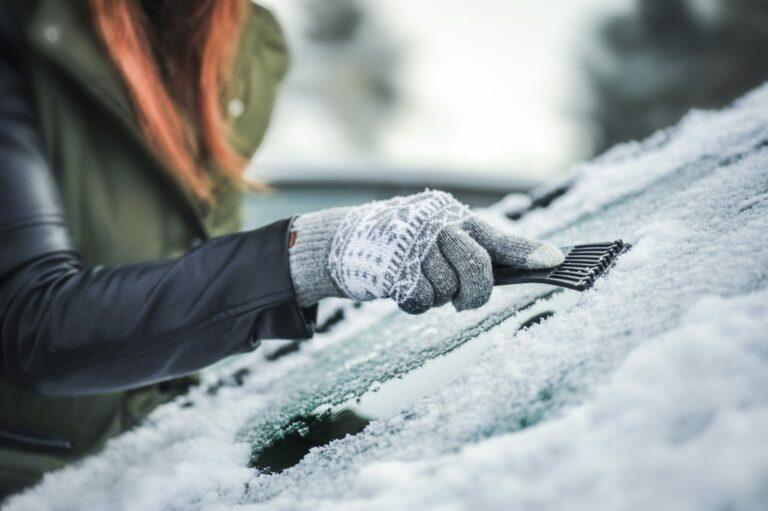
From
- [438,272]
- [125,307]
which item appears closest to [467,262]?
[438,272]

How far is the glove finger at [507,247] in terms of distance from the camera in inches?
29.0

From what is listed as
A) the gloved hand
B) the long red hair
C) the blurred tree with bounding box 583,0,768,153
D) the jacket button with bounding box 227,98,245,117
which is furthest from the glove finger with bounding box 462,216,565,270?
the blurred tree with bounding box 583,0,768,153

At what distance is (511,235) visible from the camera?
750 mm

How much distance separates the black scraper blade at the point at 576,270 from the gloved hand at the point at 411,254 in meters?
0.01

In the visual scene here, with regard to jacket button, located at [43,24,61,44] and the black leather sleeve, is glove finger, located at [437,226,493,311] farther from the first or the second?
jacket button, located at [43,24,61,44]

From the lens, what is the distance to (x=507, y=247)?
0.74 m

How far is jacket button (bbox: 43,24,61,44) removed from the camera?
91 centimetres

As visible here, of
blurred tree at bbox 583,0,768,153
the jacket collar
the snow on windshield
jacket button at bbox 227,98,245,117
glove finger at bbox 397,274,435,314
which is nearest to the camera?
the snow on windshield

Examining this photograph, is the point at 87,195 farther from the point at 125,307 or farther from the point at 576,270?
Answer: the point at 576,270

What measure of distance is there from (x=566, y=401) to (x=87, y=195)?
0.95 meters

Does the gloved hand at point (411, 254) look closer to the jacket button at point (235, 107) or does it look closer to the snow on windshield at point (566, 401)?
the snow on windshield at point (566, 401)

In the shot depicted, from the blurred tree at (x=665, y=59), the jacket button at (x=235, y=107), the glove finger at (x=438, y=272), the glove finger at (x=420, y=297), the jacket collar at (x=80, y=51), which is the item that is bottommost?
the glove finger at (x=420, y=297)

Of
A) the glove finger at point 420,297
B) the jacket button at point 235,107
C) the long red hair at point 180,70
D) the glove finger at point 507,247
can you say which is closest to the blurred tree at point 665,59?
the jacket button at point 235,107

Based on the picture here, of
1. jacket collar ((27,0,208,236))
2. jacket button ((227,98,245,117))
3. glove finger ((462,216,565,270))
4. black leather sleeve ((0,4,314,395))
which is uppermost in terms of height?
jacket collar ((27,0,208,236))
